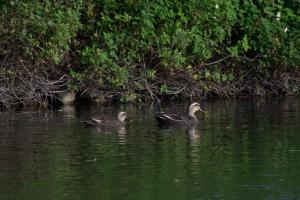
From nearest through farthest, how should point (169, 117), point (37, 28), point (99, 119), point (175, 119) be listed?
point (99, 119)
point (169, 117)
point (175, 119)
point (37, 28)

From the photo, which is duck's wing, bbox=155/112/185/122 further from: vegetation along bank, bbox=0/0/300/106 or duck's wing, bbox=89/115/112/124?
vegetation along bank, bbox=0/0/300/106

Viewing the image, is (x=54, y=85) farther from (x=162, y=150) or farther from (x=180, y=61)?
(x=162, y=150)

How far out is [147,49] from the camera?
27.8m

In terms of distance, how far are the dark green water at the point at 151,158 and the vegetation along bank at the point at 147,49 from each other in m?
1.87

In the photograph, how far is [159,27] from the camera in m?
28.1

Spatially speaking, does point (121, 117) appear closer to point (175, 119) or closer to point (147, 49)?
point (175, 119)

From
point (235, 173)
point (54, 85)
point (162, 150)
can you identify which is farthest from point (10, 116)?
point (235, 173)

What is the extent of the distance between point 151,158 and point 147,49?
10020 mm

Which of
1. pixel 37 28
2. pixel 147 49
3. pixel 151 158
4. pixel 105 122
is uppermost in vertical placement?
pixel 37 28

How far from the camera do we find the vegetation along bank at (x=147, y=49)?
85.6 ft

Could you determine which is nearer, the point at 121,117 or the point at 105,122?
the point at 105,122

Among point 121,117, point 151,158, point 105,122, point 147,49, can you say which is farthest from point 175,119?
point 151,158

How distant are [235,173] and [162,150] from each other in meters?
2.58

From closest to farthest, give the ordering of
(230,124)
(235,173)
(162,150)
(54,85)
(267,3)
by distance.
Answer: (235,173)
(162,150)
(230,124)
(54,85)
(267,3)
